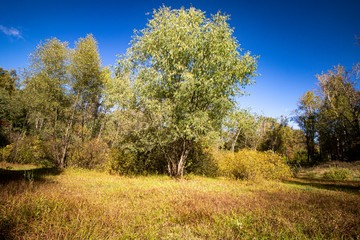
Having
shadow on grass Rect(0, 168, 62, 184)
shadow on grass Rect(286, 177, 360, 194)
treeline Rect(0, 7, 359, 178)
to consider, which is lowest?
shadow on grass Rect(286, 177, 360, 194)

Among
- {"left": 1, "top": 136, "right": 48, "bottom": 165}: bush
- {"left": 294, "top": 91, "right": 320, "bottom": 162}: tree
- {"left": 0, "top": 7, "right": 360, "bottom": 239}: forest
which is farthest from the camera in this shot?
{"left": 294, "top": 91, "right": 320, "bottom": 162}: tree

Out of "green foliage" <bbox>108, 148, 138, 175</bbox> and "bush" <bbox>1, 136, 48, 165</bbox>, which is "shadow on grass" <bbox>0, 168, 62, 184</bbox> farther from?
"bush" <bbox>1, 136, 48, 165</bbox>

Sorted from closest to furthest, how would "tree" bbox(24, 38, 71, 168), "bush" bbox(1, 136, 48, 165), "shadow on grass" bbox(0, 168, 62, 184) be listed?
1. "shadow on grass" bbox(0, 168, 62, 184)
2. "tree" bbox(24, 38, 71, 168)
3. "bush" bbox(1, 136, 48, 165)

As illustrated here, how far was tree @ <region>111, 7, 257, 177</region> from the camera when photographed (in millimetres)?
9305

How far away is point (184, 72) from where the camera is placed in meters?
9.12

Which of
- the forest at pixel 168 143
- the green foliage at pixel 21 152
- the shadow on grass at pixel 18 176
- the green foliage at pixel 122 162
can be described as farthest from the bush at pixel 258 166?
the green foliage at pixel 21 152

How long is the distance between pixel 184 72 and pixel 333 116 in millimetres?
35018

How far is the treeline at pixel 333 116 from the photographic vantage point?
20.6 metres

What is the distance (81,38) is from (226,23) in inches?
512

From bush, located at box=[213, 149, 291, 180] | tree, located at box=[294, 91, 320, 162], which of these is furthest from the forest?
tree, located at box=[294, 91, 320, 162]

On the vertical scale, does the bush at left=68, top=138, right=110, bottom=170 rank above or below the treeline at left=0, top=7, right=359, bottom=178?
below

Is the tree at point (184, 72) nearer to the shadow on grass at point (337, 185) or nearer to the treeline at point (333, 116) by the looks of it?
the shadow on grass at point (337, 185)

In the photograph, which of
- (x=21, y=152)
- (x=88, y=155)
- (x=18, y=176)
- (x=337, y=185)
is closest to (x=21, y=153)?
(x=21, y=152)

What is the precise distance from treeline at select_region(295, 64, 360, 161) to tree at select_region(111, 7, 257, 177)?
66.2 feet
